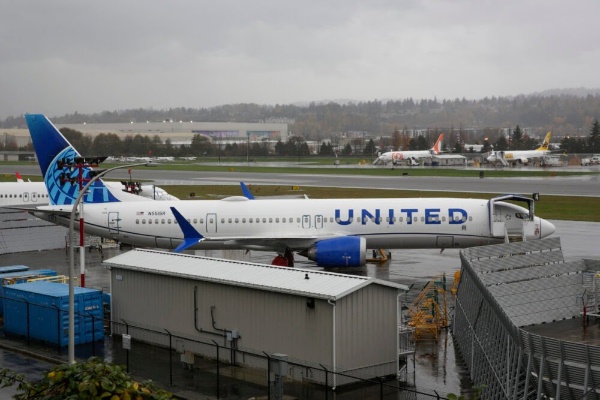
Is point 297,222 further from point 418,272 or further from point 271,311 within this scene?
point 271,311

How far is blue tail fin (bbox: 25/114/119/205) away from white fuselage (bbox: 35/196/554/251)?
3.25 feet

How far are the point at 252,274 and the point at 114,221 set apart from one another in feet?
67.6

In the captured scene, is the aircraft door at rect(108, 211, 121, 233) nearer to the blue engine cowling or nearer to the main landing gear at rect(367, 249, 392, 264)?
the blue engine cowling

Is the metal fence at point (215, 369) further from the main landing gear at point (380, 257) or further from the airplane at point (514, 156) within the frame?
the airplane at point (514, 156)

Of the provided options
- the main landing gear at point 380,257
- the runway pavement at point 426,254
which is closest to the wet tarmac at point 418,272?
the runway pavement at point 426,254

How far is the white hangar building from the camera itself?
25562mm

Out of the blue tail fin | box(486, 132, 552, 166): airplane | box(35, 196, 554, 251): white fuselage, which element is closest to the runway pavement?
box(35, 196, 554, 251): white fuselage

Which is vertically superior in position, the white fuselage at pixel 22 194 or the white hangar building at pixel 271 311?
the white fuselage at pixel 22 194

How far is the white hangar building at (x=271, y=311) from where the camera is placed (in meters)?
25.6

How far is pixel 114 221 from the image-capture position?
155ft

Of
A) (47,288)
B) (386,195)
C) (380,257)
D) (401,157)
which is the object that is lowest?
(380,257)

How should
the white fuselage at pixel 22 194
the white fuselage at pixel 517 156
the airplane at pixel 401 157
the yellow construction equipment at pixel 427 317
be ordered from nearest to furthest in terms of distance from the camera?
the yellow construction equipment at pixel 427 317
the white fuselage at pixel 22 194
the white fuselage at pixel 517 156
the airplane at pixel 401 157

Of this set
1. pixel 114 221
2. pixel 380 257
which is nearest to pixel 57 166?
pixel 114 221

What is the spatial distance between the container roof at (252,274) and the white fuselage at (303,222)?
11085 mm
